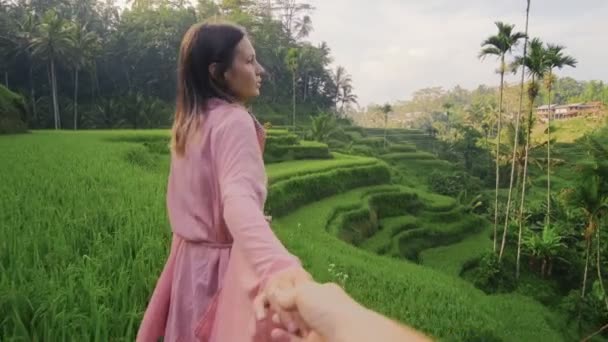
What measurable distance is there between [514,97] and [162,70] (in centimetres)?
2418

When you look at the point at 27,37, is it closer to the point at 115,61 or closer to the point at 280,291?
the point at 115,61

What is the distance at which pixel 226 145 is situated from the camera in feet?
2.32

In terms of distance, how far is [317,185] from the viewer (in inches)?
476

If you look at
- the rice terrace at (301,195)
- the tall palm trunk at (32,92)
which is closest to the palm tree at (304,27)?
the rice terrace at (301,195)

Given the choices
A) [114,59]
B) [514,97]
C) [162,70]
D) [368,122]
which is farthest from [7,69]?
[368,122]

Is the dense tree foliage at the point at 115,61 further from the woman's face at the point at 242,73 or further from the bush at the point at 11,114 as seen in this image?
the woman's face at the point at 242,73

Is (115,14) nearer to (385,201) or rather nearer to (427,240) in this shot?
(385,201)

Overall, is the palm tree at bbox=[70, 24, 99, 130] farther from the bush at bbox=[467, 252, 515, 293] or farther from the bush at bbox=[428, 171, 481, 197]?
the bush at bbox=[428, 171, 481, 197]

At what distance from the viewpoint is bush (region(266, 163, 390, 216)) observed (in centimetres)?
1023

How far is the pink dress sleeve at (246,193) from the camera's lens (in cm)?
58

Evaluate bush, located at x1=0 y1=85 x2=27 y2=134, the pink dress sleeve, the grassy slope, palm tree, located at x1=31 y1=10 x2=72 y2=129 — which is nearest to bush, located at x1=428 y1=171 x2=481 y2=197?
the grassy slope

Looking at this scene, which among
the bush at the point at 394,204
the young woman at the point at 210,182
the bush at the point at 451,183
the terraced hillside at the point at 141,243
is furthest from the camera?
the bush at the point at 451,183

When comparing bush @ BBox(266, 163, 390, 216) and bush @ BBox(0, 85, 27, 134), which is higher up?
bush @ BBox(0, 85, 27, 134)

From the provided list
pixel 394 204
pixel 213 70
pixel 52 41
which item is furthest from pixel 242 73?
pixel 52 41
